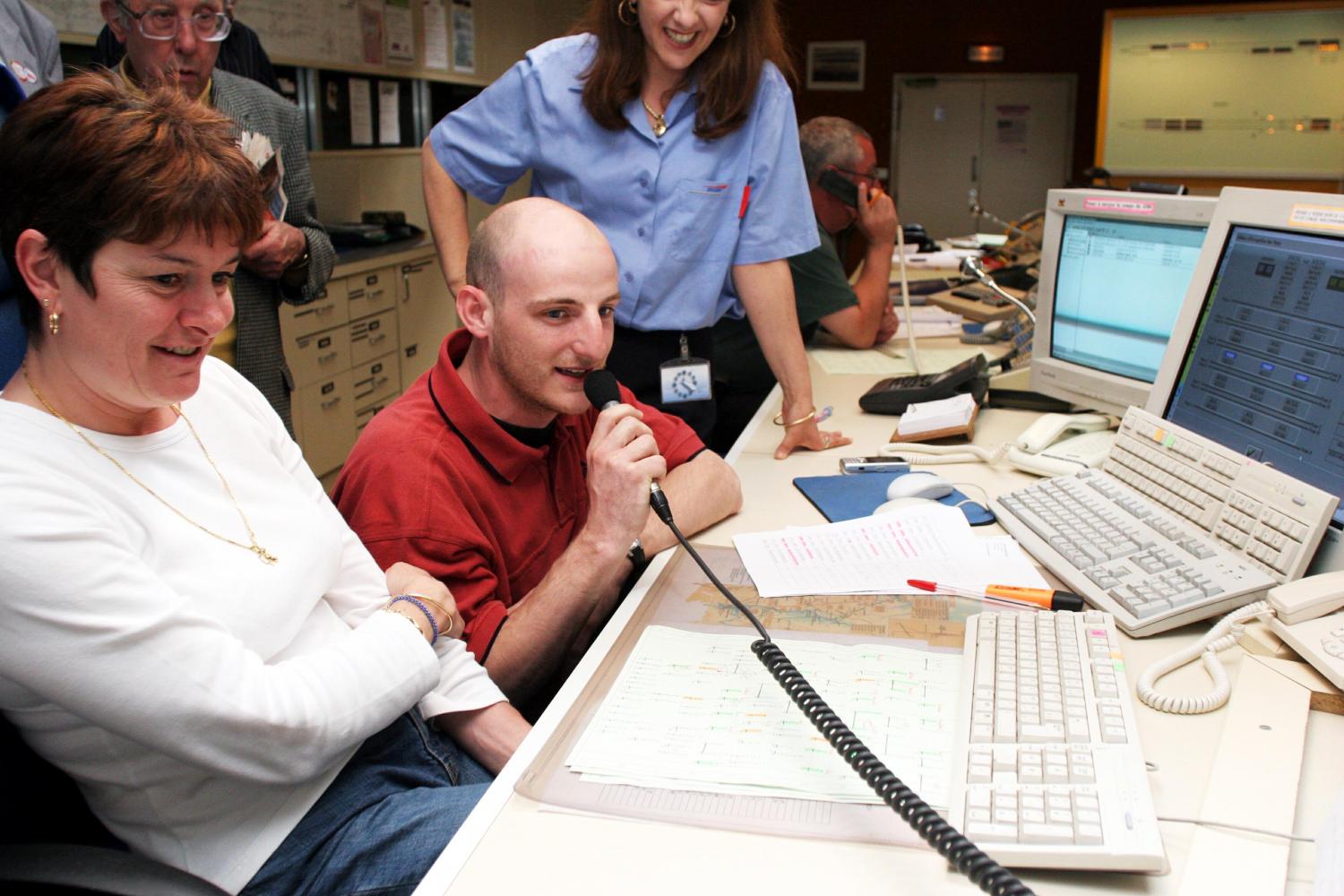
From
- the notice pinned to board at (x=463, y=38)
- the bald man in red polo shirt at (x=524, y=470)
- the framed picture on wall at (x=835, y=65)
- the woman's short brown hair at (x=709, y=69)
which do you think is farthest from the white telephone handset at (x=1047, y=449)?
the framed picture on wall at (x=835, y=65)

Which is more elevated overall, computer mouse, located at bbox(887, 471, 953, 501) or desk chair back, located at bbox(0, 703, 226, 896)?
computer mouse, located at bbox(887, 471, 953, 501)

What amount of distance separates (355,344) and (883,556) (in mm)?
2965

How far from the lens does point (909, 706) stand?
41.1 inches

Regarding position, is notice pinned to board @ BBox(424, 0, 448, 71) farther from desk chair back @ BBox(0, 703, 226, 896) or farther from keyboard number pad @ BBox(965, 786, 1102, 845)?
keyboard number pad @ BBox(965, 786, 1102, 845)

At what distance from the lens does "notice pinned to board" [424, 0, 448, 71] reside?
4855 millimetres

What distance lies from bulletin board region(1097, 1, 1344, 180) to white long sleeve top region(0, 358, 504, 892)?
6.37 m

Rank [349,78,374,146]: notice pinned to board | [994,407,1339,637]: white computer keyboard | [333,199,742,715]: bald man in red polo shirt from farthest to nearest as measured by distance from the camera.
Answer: [349,78,374,146]: notice pinned to board < [333,199,742,715]: bald man in red polo shirt < [994,407,1339,637]: white computer keyboard

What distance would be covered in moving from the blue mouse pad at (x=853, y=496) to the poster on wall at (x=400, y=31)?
346 centimetres

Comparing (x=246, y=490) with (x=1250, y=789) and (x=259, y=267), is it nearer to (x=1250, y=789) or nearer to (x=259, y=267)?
(x=1250, y=789)

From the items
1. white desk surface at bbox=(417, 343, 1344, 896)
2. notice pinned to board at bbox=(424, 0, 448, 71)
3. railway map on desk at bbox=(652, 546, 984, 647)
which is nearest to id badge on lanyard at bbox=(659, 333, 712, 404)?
railway map on desk at bbox=(652, 546, 984, 647)

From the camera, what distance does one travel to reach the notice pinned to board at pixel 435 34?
4.86 metres

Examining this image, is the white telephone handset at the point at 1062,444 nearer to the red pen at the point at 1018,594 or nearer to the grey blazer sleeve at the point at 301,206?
the red pen at the point at 1018,594

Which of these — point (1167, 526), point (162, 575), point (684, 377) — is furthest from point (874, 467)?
point (162, 575)

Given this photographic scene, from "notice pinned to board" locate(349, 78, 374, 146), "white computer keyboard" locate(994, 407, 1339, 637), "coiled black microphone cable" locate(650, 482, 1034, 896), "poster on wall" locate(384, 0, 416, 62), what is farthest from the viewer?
"poster on wall" locate(384, 0, 416, 62)
